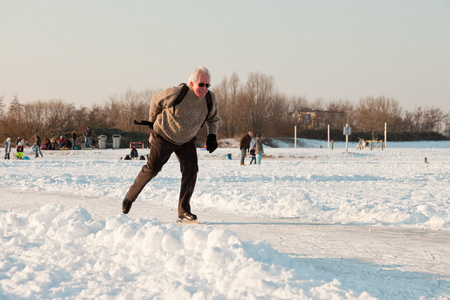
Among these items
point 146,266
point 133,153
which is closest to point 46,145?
point 133,153

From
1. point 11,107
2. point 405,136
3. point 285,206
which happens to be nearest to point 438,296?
point 285,206

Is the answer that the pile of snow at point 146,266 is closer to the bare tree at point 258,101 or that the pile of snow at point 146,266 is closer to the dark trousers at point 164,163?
the dark trousers at point 164,163

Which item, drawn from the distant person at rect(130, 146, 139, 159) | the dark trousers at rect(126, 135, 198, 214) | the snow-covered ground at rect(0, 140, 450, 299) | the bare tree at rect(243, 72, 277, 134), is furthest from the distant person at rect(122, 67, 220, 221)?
the bare tree at rect(243, 72, 277, 134)

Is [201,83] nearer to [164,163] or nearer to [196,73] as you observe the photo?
[196,73]

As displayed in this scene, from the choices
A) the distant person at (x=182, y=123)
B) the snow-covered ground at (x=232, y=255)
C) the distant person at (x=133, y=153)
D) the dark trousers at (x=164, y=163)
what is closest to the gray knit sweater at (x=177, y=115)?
the distant person at (x=182, y=123)

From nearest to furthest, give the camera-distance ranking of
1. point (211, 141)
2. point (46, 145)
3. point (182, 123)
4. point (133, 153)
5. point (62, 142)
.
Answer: point (182, 123) → point (211, 141) → point (133, 153) → point (46, 145) → point (62, 142)

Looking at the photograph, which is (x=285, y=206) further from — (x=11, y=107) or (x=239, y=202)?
(x=11, y=107)

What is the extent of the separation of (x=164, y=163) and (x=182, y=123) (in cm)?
45

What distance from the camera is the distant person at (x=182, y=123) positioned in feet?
16.1

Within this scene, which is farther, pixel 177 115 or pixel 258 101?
pixel 258 101

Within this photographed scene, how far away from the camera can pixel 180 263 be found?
315 cm

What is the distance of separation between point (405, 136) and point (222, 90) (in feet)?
75.7

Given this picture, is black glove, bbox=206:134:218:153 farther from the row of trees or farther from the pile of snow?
the row of trees

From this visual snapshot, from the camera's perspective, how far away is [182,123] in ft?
16.4
